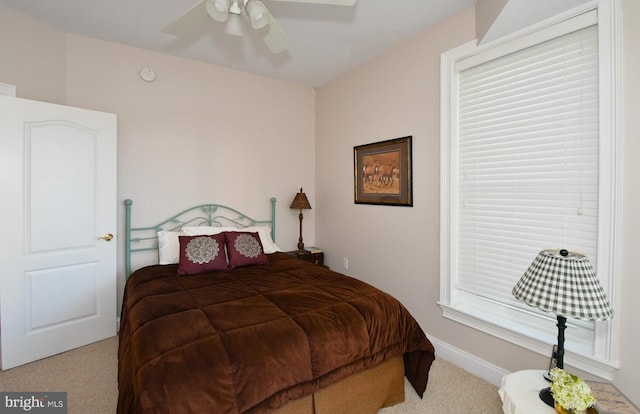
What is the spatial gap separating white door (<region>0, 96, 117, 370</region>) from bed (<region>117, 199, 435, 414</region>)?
569 millimetres

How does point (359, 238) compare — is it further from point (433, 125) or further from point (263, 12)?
point (263, 12)

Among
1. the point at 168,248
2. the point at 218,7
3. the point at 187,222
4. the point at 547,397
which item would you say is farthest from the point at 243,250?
the point at 547,397

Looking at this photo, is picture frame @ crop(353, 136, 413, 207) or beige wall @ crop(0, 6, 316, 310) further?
picture frame @ crop(353, 136, 413, 207)

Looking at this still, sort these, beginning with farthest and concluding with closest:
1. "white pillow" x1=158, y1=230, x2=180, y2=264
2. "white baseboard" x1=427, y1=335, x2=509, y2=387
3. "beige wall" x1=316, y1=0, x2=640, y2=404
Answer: "white pillow" x1=158, y1=230, x2=180, y2=264, "white baseboard" x1=427, y1=335, x2=509, y2=387, "beige wall" x1=316, y1=0, x2=640, y2=404

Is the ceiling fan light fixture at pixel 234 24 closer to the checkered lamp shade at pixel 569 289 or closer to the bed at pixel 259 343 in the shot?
the bed at pixel 259 343

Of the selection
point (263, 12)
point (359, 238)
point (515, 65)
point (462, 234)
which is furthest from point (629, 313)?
point (263, 12)

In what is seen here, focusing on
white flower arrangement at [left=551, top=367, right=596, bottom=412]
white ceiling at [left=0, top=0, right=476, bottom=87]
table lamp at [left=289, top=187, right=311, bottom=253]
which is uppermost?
white ceiling at [left=0, top=0, right=476, bottom=87]

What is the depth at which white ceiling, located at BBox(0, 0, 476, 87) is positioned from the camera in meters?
2.29

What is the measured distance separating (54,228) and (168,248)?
88cm

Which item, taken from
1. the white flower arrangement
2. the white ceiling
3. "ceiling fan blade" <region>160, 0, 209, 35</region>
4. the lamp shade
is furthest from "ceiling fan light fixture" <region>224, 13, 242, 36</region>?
the white flower arrangement

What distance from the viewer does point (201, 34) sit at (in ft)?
8.88

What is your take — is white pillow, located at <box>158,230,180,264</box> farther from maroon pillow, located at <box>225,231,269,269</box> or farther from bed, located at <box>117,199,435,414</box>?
maroon pillow, located at <box>225,231,269,269</box>

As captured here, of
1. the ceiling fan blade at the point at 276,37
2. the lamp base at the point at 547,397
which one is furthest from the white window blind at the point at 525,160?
the ceiling fan blade at the point at 276,37

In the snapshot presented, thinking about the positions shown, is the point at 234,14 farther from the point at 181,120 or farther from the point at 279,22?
the point at 181,120
